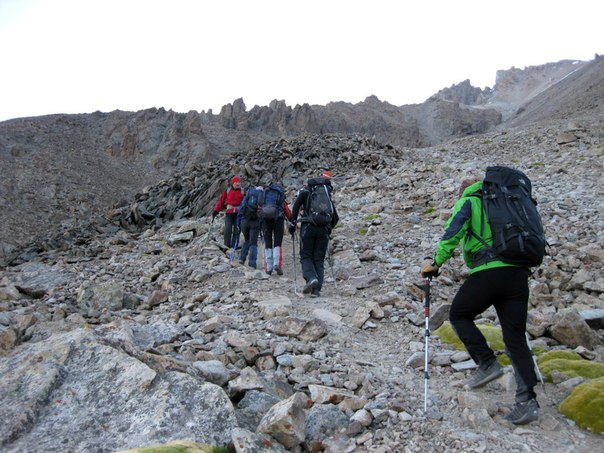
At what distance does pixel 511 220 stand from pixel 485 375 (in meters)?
1.69

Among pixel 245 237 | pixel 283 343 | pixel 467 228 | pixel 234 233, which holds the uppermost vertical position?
pixel 467 228

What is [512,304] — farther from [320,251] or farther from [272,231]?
[272,231]

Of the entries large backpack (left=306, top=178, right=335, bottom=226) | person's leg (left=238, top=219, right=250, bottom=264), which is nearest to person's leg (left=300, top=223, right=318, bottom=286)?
large backpack (left=306, top=178, right=335, bottom=226)

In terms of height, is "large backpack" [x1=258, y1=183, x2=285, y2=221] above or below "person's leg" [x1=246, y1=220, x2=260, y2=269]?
above

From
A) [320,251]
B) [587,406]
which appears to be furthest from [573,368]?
[320,251]

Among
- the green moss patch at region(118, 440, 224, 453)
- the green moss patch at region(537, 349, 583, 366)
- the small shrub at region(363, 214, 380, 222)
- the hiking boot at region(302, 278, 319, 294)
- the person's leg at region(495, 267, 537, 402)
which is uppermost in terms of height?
the person's leg at region(495, 267, 537, 402)

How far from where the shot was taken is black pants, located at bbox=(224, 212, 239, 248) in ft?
46.7

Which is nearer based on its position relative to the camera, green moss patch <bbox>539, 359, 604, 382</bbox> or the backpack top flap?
green moss patch <bbox>539, 359, 604, 382</bbox>

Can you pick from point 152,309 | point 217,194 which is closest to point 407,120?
point 217,194

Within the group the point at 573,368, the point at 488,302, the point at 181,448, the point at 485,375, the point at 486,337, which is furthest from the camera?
the point at 486,337

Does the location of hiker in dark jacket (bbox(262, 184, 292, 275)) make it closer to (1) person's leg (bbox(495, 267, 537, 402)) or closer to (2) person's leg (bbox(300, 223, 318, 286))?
(2) person's leg (bbox(300, 223, 318, 286))

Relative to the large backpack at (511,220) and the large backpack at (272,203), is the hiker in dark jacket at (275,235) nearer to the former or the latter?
the large backpack at (272,203)

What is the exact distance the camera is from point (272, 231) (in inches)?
476

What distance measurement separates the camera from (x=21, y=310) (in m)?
10.6
